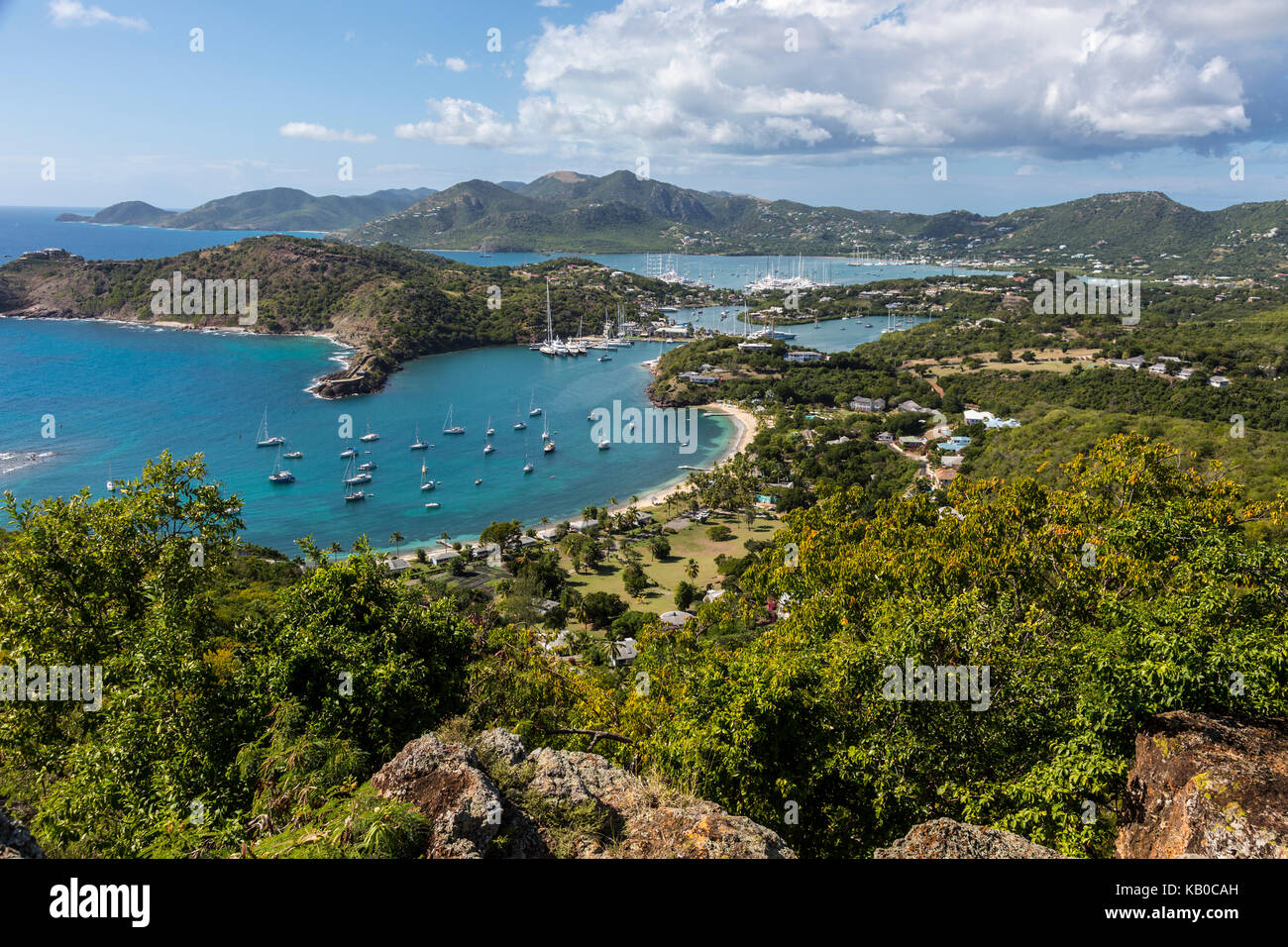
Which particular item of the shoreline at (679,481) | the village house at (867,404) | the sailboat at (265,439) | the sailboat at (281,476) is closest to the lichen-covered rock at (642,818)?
the shoreline at (679,481)

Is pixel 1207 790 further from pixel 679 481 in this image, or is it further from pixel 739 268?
pixel 739 268

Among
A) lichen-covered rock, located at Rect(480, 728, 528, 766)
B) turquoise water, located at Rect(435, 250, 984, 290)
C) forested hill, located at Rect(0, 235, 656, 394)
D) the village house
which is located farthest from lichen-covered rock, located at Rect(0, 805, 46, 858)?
turquoise water, located at Rect(435, 250, 984, 290)

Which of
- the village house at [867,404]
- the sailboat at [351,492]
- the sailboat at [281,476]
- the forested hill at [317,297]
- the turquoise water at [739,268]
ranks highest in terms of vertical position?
the turquoise water at [739,268]

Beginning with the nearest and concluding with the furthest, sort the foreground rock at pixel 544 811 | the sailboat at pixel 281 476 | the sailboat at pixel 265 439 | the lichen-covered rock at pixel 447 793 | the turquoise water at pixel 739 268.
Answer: the lichen-covered rock at pixel 447 793 < the foreground rock at pixel 544 811 < the sailboat at pixel 281 476 < the sailboat at pixel 265 439 < the turquoise water at pixel 739 268

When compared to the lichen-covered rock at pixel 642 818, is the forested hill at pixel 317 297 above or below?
above

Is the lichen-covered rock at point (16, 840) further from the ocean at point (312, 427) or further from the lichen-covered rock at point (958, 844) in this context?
the ocean at point (312, 427)

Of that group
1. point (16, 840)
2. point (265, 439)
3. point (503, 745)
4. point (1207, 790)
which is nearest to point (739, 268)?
point (265, 439)
